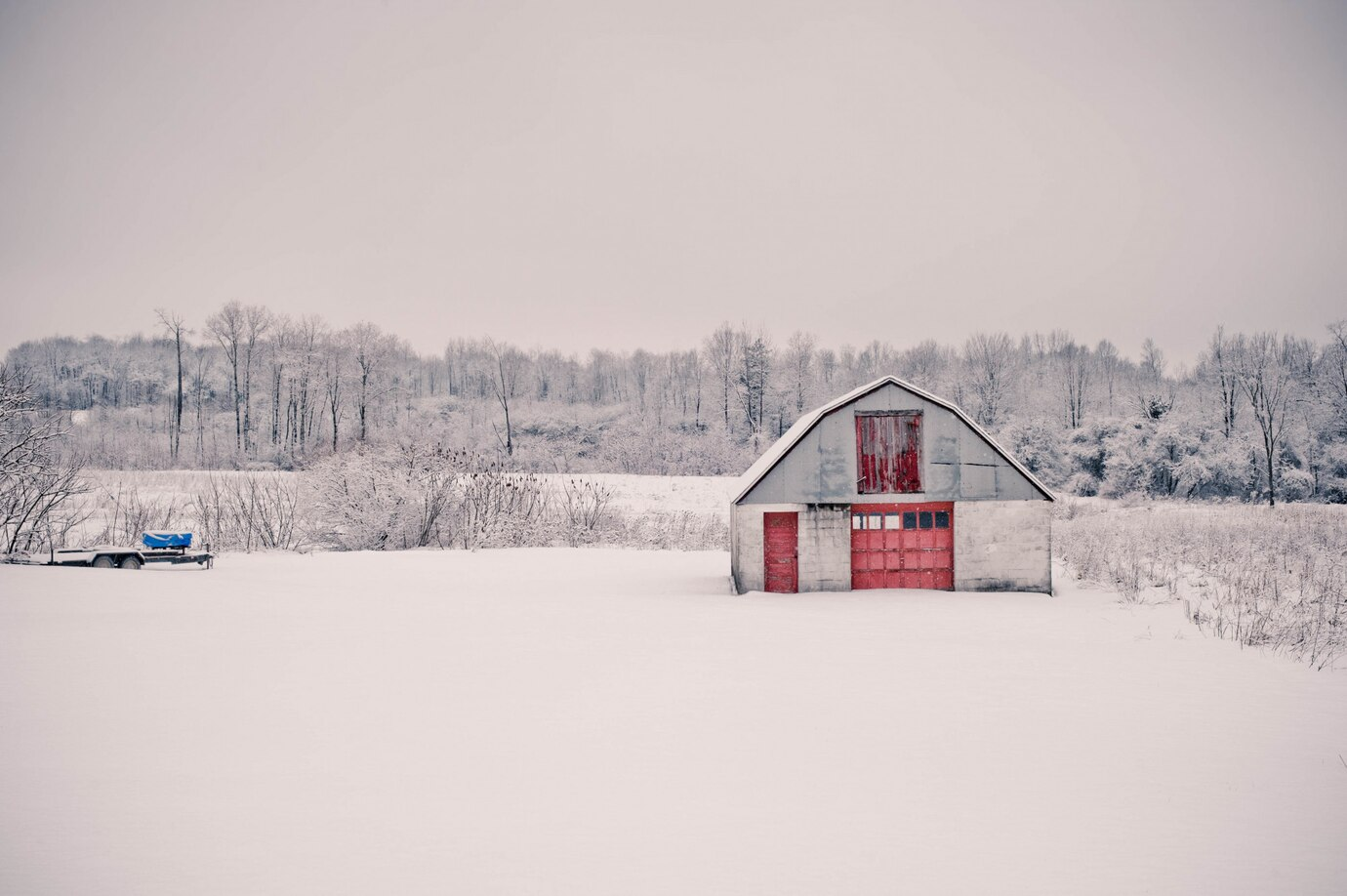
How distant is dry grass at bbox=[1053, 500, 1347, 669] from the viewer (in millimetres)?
15672

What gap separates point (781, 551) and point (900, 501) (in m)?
3.51

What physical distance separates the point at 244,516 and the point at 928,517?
2649 centimetres

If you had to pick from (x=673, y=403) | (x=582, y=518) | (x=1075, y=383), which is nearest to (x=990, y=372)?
(x=1075, y=383)

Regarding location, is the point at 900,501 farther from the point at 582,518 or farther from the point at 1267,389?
the point at 1267,389

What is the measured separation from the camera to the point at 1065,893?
6105mm

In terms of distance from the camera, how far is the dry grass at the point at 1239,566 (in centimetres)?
1567

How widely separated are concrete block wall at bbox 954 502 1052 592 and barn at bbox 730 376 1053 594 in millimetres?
26

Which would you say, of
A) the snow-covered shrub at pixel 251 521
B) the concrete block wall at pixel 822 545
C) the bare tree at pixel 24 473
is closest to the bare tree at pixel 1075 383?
the concrete block wall at pixel 822 545

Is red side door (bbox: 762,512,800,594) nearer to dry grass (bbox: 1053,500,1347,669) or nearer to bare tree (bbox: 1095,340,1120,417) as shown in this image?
dry grass (bbox: 1053,500,1347,669)

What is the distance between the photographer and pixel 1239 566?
22.9 m

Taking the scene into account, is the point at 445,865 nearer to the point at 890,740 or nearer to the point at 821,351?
the point at 890,740

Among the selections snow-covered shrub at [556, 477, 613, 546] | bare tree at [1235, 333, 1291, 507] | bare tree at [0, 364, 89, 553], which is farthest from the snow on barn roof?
bare tree at [1235, 333, 1291, 507]

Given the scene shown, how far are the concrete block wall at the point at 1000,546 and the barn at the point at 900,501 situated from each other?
26 millimetres

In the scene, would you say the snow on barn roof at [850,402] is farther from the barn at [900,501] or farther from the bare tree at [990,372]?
the bare tree at [990,372]
